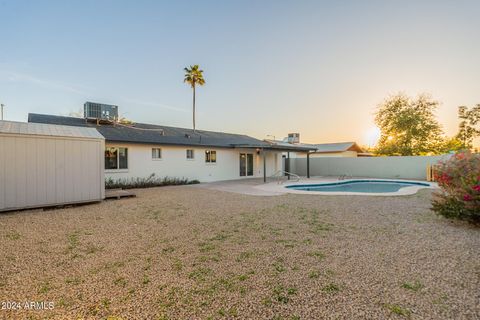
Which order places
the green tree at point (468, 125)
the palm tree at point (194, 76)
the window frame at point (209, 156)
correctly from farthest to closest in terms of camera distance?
1. the green tree at point (468, 125)
2. the palm tree at point (194, 76)
3. the window frame at point (209, 156)

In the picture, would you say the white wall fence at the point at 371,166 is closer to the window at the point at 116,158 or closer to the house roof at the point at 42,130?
the window at the point at 116,158

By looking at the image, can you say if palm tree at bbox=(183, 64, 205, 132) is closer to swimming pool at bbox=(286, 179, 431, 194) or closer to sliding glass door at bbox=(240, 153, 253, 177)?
sliding glass door at bbox=(240, 153, 253, 177)

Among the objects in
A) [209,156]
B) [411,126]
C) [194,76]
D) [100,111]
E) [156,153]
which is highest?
[194,76]

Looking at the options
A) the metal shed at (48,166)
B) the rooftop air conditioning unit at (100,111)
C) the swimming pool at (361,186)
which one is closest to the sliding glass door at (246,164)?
the swimming pool at (361,186)

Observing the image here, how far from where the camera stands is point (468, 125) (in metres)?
28.0

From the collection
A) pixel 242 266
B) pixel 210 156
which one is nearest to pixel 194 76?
pixel 210 156

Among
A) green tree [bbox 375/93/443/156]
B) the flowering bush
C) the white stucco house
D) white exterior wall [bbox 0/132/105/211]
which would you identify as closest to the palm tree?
Result: the white stucco house

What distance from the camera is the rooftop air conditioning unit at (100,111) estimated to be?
1423 cm

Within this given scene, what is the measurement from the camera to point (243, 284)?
9.33 feet

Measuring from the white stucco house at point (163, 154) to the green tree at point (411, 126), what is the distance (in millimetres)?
13538

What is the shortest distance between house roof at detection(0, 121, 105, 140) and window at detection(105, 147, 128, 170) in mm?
3945

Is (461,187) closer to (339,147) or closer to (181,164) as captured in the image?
(181,164)

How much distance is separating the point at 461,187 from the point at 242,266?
17.6ft

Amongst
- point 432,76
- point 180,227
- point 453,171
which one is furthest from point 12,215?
point 432,76
